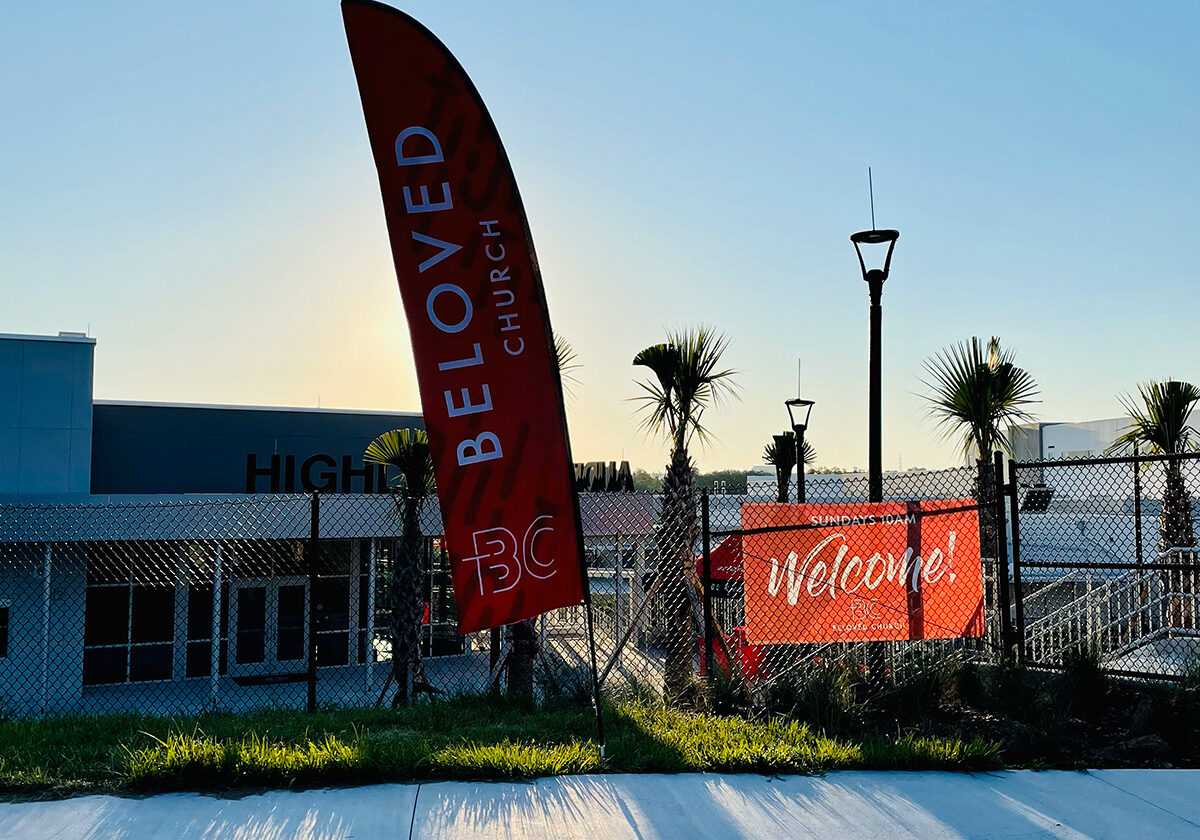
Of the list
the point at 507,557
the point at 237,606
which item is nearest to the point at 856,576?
the point at 507,557

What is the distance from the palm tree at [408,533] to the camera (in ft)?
50.1

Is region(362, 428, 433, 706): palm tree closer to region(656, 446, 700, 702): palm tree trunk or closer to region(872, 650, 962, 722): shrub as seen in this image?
region(656, 446, 700, 702): palm tree trunk

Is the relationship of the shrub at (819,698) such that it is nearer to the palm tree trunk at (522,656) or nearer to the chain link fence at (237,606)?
the palm tree trunk at (522,656)

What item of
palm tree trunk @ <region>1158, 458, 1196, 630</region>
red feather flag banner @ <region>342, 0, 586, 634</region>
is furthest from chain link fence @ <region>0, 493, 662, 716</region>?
red feather flag banner @ <region>342, 0, 586, 634</region>

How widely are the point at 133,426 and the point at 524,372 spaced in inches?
818

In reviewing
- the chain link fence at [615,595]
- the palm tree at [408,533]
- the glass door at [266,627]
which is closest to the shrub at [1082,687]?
the chain link fence at [615,595]

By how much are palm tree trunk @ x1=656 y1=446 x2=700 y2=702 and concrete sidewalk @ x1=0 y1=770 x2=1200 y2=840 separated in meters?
4.38

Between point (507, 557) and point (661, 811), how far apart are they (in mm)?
1925

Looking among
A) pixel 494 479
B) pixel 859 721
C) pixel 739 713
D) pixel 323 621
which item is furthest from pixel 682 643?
pixel 323 621

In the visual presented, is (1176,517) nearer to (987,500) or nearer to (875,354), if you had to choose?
(987,500)

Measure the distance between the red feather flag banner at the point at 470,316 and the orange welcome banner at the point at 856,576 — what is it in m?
2.28

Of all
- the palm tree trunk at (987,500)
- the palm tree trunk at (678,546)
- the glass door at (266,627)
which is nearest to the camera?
the palm tree trunk at (678,546)

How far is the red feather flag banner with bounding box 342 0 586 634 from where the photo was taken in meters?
6.42

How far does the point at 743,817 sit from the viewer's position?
206 inches
